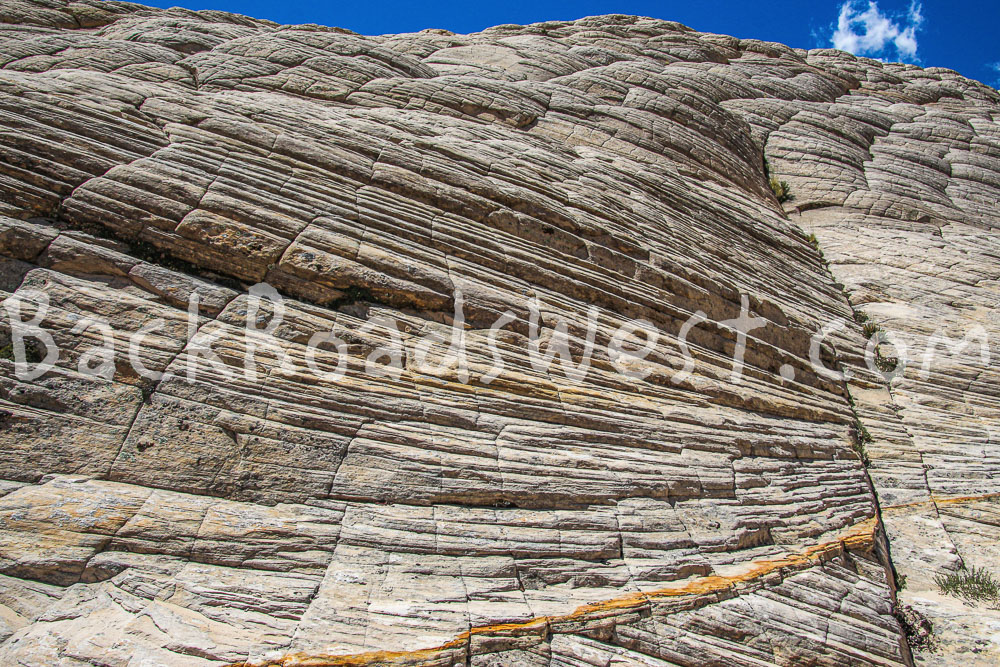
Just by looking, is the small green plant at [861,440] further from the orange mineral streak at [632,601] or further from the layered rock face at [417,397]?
the orange mineral streak at [632,601]

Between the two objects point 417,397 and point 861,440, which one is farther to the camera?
point 861,440

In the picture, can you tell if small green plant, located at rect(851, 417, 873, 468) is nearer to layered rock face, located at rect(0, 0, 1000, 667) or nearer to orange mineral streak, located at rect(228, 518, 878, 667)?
layered rock face, located at rect(0, 0, 1000, 667)

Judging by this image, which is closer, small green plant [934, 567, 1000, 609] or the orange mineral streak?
the orange mineral streak

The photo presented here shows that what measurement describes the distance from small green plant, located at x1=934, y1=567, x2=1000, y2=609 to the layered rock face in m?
0.37

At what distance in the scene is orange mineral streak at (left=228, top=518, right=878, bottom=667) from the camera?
5.88 metres

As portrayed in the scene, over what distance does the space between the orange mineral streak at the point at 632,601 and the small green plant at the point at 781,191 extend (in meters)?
19.6

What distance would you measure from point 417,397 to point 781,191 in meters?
25.7

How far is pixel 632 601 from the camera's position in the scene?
7750 mm

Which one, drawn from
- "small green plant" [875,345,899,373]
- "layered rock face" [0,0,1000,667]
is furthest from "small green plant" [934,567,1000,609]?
"small green plant" [875,345,899,373]

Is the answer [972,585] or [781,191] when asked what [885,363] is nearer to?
[972,585]

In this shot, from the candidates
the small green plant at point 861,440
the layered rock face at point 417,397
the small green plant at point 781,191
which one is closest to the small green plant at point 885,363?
the layered rock face at point 417,397

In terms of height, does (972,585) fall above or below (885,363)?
below

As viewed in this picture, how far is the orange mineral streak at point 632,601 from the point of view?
588cm

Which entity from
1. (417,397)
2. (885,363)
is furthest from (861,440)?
(417,397)
